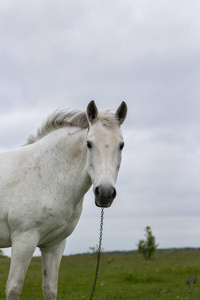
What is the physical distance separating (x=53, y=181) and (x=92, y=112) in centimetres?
117

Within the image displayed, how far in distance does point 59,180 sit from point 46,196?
307 millimetres

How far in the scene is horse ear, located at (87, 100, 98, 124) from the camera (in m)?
5.21

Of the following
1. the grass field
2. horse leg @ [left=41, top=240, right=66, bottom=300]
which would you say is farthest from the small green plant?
horse leg @ [left=41, top=240, right=66, bottom=300]

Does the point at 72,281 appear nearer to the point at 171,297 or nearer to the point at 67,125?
the point at 171,297

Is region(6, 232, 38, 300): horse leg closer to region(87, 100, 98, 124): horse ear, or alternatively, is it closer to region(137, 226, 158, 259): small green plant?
region(87, 100, 98, 124): horse ear

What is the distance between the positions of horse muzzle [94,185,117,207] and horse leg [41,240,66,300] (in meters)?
1.64

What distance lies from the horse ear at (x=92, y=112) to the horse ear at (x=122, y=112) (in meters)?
0.34

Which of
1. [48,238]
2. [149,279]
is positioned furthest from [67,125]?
[149,279]

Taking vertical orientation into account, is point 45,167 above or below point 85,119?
below

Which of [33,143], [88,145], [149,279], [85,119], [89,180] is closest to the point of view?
[88,145]

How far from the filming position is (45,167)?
18.5 ft

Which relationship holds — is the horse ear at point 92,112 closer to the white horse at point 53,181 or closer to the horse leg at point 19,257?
the white horse at point 53,181

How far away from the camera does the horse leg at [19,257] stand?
510 centimetres

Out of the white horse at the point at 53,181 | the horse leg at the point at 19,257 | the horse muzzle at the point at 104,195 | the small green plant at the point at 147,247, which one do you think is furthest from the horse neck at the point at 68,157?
the small green plant at the point at 147,247
